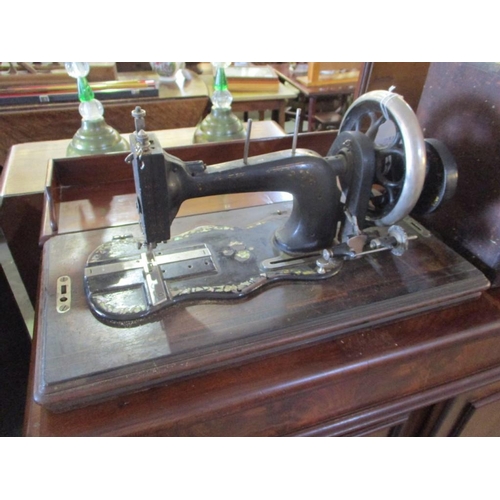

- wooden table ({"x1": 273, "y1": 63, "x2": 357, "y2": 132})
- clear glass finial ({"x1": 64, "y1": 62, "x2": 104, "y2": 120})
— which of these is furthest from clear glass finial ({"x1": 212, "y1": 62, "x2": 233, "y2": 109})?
wooden table ({"x1": 273, "y1": 63, "x2": 357, "y2": 132})

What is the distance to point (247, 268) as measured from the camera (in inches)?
31.2

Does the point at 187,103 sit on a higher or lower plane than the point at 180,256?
lower

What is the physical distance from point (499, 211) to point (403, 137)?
0.90ft

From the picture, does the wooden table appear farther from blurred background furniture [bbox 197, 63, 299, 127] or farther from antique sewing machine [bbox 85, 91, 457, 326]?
antique sewing machine [bbox 85, 91, 457, 326]

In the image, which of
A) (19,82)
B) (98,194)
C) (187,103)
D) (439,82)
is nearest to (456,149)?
(439,82)

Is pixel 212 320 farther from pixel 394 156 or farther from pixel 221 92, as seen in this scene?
pixel 221 92

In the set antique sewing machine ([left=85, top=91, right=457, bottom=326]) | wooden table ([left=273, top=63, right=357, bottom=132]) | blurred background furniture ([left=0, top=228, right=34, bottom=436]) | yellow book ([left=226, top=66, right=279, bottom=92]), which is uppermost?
antique sewing machine ([left=85, top=91, right=457, bottom=326])

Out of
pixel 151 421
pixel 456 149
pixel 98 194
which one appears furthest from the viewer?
pixel 98 194

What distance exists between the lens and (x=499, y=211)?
31.4 inches

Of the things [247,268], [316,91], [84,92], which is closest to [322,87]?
[316,91]

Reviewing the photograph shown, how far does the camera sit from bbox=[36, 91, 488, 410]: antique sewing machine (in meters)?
0.64

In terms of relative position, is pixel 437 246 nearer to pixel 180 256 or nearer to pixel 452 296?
pixel 452 296

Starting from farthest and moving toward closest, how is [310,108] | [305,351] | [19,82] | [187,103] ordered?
[310,108]
[187,103]
[19,82]
[305,351]

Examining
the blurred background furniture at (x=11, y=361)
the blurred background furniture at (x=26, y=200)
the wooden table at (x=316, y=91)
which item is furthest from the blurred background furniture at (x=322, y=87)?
the blurred background furniture at (x=11, y=361)
